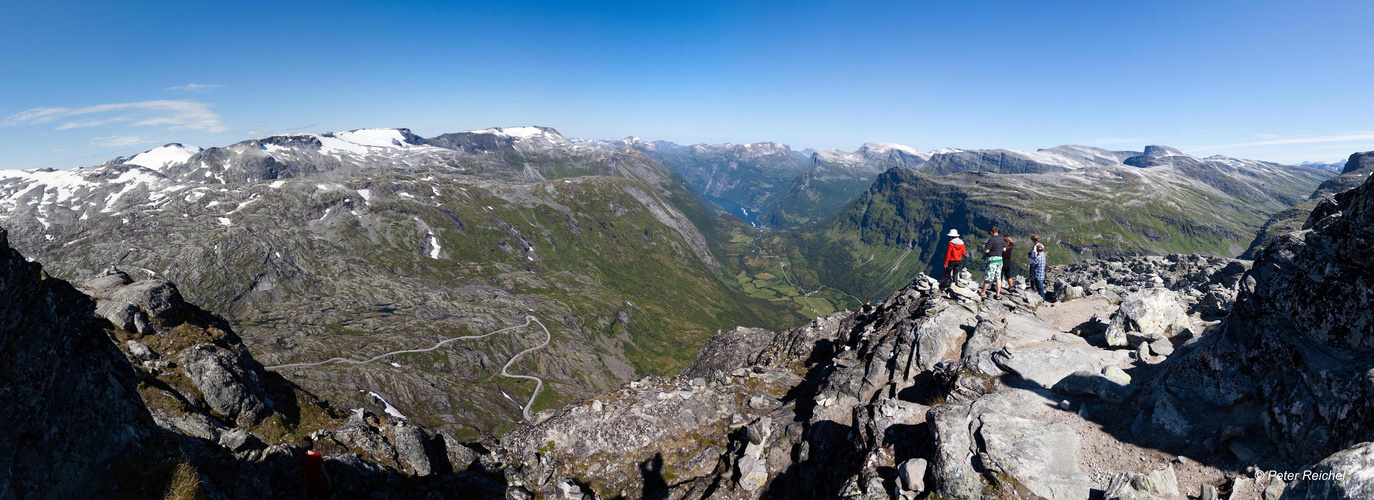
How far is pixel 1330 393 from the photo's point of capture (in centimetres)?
1126

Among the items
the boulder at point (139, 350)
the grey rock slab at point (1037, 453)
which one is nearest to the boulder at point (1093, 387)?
the grey rock slab at point (1037, 453)

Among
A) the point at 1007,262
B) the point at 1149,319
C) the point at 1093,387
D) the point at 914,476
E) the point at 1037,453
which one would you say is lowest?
the point at 914,476

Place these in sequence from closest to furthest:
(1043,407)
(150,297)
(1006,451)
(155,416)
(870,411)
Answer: (1006,451) → (1043,407) → (155,416) → (870,411) → (150,297)

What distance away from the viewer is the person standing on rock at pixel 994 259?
101 ft

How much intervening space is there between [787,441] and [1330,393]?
1810cm

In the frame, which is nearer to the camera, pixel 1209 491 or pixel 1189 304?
pixel 1209 491

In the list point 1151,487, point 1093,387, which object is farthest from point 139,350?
point 1093,387

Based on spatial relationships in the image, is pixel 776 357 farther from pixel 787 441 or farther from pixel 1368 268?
pixel 1368 268

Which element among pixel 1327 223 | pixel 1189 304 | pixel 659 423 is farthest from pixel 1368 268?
pixel 659 423

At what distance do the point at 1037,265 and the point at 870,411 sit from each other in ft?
68.2

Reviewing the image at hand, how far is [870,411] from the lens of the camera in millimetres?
21047

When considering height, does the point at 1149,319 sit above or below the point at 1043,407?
above

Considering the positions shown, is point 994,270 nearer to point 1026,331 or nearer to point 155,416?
point 1026,331

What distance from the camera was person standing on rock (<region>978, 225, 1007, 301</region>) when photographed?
3075cm
